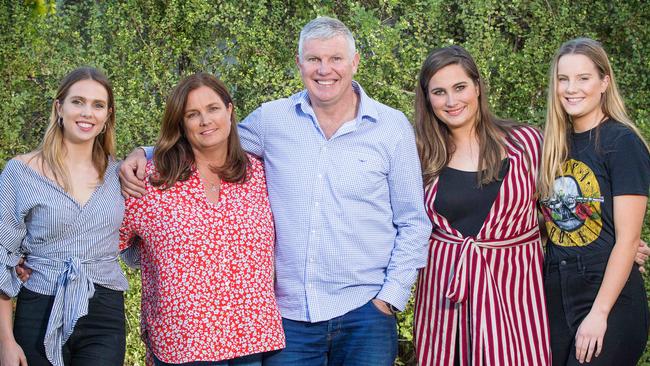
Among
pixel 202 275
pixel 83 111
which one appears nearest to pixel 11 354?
pixel 202 275

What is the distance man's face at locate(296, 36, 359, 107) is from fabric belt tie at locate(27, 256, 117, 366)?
46.7 inches

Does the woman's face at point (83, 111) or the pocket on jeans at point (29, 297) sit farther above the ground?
the woman's face at point (83, 111)

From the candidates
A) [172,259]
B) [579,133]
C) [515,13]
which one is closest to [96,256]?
[172,259]

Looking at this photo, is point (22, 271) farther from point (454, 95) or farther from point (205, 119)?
point (454, 95)

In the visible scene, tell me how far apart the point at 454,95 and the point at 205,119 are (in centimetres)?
105

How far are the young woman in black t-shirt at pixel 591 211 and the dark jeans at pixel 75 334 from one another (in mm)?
1796

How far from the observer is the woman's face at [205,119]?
3.93 m

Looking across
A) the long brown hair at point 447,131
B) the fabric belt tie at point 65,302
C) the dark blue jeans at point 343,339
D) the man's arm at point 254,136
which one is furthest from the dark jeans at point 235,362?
the long brown hair at point 447,131

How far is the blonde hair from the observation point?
4055mm

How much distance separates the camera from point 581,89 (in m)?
4.04

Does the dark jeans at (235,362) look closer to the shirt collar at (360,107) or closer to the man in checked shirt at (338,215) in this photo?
the man in checked shirt at (338,215)

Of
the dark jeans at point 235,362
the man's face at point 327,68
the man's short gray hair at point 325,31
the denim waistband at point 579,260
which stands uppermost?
the man's short gray hair at point 325,31

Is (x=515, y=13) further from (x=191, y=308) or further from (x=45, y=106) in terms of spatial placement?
(x=191, y=308)

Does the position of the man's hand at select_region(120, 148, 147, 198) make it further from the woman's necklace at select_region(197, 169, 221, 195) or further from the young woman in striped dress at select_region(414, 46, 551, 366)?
the young woman in striped dress at select_region(414, 46, 551, 366)
